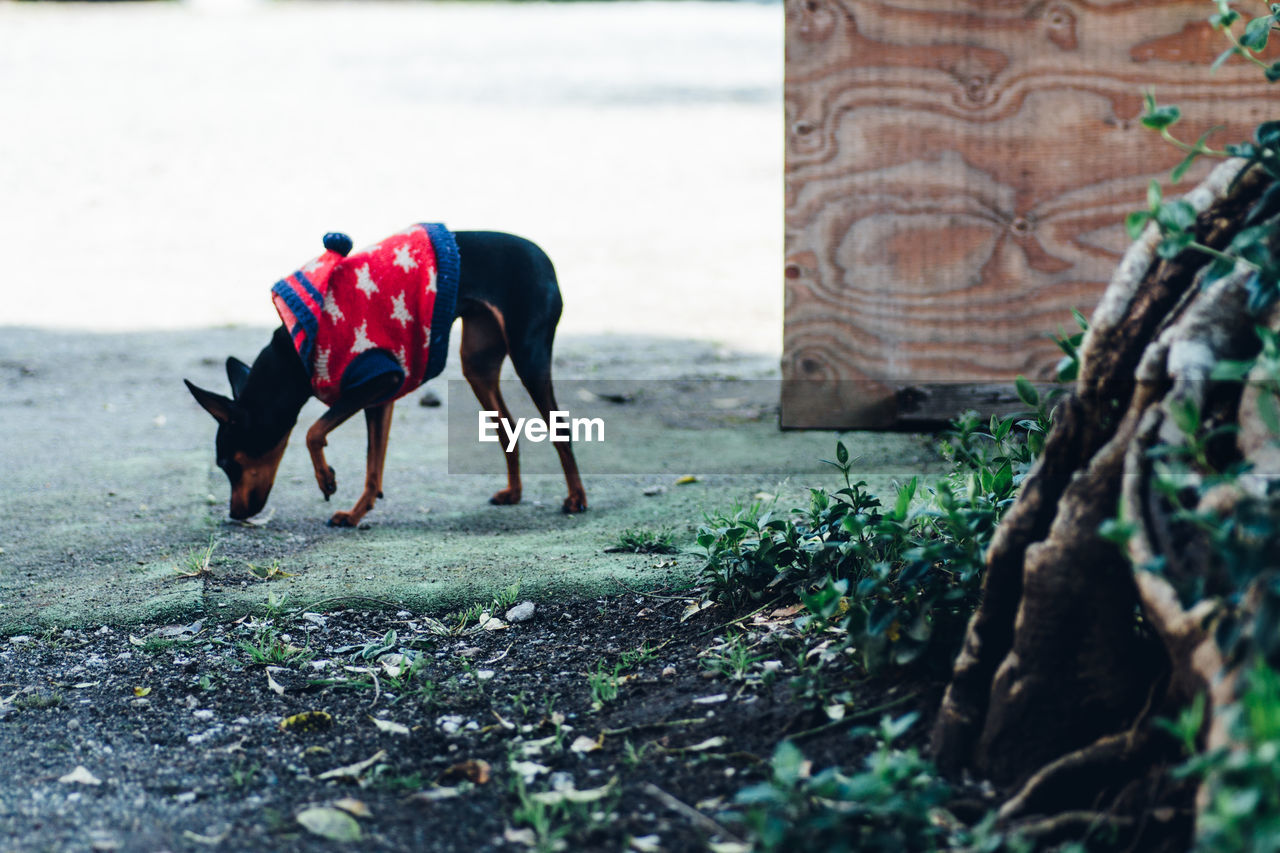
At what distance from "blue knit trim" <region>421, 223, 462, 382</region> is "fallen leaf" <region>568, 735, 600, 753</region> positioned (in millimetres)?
1978

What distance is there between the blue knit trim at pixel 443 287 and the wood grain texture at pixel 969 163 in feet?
5.15

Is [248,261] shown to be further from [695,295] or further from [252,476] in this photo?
[252,476]

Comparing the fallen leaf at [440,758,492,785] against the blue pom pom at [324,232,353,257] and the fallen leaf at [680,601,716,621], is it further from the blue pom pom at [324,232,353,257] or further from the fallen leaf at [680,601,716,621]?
the blue pom pom at [324,232,353,257]

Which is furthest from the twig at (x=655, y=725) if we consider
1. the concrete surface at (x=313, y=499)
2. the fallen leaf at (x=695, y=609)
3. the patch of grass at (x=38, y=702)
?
the patch of grass at (x=38, y=702)

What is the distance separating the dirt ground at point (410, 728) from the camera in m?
2.19

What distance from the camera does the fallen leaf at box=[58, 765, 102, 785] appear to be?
8.00 ft

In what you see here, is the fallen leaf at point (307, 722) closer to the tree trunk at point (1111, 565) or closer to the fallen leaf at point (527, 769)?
the fallen leaf at point (527, 769)

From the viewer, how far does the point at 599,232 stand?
10.9 m

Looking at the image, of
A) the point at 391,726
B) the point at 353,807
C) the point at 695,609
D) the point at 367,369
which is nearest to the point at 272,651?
the point at 391,726

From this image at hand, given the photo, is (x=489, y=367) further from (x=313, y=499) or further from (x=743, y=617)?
(x=743, y=617)

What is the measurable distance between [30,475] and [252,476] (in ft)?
4.33

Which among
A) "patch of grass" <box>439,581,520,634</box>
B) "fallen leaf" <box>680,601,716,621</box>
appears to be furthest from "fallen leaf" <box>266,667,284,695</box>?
"fallen leaf" <box>680,601,716,621</box>

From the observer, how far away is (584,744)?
8.11 feet

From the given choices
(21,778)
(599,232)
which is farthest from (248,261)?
(21,778)
